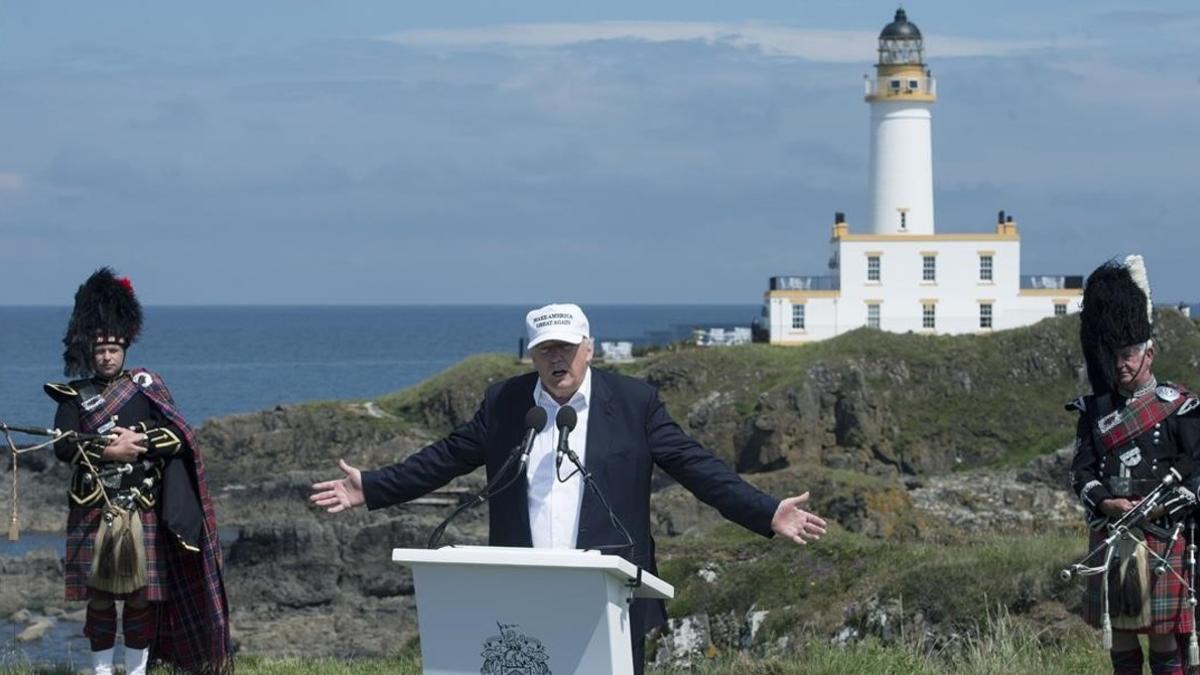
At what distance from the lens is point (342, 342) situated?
195 m

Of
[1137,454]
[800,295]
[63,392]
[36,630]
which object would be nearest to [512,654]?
[1137,454]

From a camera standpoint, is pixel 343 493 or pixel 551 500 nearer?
pixel 551 500

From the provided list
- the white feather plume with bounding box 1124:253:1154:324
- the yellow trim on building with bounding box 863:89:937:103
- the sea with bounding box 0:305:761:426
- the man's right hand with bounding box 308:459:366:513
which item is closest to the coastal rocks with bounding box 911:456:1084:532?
the white feather plume with bounding box 1124:253:1154:324

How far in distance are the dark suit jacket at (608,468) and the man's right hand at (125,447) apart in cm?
183

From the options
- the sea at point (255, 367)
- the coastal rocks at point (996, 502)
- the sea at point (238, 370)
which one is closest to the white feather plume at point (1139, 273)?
the sea at point (238, 370)

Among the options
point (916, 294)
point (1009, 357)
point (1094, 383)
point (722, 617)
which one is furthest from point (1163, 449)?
point (916, 294)

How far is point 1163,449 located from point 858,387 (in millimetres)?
40523

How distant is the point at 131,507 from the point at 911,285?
58.6 metres

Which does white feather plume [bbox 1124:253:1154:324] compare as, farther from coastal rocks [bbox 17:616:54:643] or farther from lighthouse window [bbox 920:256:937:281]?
lighthouse window [bbox 920:256:937:281]

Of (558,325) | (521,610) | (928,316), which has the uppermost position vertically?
(928,316)

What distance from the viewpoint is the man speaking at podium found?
7.47 meters

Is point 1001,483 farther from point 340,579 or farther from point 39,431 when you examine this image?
point 39,431

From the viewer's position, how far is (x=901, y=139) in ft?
226

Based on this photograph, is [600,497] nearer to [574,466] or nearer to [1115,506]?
[574,466]
